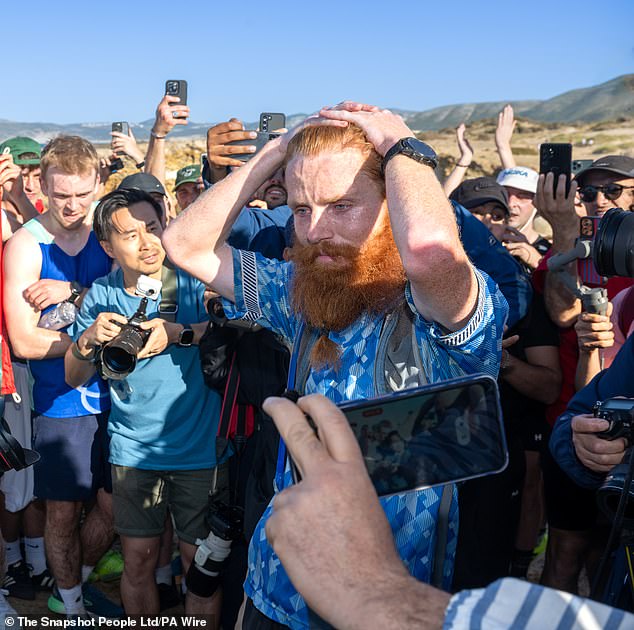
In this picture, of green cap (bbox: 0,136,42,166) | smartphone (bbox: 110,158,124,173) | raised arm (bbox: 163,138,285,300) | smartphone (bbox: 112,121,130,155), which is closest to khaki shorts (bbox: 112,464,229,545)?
raised arm (bbox: 163,138,285,300)

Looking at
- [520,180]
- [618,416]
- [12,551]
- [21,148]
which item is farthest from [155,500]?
[520,180]

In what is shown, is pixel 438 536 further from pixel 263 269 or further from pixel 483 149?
pixel 483 149

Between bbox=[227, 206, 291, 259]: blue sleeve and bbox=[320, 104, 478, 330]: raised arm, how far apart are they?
1.50m

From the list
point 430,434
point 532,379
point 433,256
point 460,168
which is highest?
point 460,168

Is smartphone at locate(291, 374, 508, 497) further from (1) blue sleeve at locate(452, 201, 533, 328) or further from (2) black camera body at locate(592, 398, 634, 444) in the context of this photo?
(1) blue sleeve at locate(452, 201, 533, 328)

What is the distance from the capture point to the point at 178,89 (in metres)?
4.80

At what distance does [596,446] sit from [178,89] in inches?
150

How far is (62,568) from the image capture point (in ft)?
12.4

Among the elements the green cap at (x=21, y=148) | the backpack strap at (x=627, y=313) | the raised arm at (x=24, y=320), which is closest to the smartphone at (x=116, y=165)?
the green cap at (x=21, y=148)

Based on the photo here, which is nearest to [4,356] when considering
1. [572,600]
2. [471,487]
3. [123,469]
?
[123,469]

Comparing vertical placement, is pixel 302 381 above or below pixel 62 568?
above

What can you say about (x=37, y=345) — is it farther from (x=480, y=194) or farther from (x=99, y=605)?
(x=480, y=194)

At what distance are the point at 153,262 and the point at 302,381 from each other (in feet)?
5.34

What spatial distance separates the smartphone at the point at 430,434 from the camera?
1165 mm
